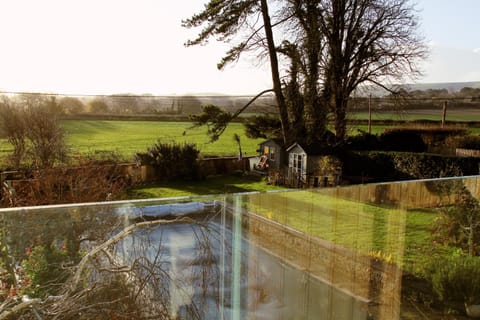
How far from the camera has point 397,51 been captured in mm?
8617

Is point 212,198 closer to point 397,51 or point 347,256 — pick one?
point 347,256

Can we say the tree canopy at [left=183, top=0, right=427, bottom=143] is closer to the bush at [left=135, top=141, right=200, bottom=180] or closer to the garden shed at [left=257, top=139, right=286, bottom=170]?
the garden shed at [left=257, top=139, right=286, bottom=170]

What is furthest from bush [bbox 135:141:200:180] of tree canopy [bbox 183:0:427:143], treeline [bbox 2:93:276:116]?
tree canopy [bbox 183:0:427:143]

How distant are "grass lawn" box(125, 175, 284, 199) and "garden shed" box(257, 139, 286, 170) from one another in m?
0.35

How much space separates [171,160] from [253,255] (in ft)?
22.6

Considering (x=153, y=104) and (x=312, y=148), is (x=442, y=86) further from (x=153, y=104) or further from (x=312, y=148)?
(x=153, y=104)

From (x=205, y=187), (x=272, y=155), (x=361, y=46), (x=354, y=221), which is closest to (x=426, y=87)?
(x=361, y=46)

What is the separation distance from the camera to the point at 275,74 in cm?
862

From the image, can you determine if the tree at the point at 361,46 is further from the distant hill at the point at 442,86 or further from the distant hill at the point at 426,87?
the distant hill at the point at 442,86

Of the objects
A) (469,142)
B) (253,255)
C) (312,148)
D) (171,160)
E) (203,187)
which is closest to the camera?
(253,255)

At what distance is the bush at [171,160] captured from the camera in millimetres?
7996

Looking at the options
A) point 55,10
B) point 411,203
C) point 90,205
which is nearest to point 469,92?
point 411,203

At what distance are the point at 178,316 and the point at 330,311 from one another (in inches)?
24.0

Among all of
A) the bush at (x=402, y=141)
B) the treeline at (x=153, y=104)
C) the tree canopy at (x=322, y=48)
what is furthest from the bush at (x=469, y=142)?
the treeline at (x=153, y=104)
